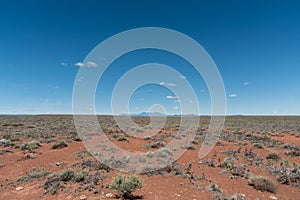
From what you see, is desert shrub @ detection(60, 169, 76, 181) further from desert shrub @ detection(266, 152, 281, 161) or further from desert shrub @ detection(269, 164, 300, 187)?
desert shrub @ detection(266, 152, 281, 161)

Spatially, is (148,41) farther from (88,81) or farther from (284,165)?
(284,165)

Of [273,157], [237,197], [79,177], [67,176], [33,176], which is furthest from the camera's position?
[273,157]

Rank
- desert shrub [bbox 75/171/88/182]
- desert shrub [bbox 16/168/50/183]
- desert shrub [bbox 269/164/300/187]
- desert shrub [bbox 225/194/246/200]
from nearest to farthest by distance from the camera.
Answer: desert shrub [bbox 225/194/246/200] → desert shrub [bbox 75/171/88/182] → desert shrub [bbox 16/168/50/183] → desert shrub [bbox 269/164/300/187]

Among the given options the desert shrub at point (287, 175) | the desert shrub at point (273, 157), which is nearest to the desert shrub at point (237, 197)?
the desert shrub at point (287, 175)

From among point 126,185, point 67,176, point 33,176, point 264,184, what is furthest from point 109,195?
point 264,184

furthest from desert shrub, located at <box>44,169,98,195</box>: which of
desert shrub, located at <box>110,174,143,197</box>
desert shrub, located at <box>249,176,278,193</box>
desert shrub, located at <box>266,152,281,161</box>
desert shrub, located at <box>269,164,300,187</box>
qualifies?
desert shrub, located at <box>266,152,281,161</box>

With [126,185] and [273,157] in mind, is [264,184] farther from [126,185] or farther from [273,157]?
[273,157]

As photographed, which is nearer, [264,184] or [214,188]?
[214,188]

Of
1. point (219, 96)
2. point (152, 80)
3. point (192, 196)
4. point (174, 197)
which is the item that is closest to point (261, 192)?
point (192, 196)

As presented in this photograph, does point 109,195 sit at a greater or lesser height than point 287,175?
lesser

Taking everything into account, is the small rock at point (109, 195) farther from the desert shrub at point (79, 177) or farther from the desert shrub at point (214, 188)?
the desert shrub at point (214, 188)

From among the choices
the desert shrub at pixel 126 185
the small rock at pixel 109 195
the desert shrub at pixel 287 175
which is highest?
the desert shrub at pixel 126 185

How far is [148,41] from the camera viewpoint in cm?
1132

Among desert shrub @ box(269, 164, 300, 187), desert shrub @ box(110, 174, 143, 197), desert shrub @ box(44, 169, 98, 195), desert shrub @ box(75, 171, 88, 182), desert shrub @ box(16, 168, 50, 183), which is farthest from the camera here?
desert shrub @ box(269, 164, 300, 187)
